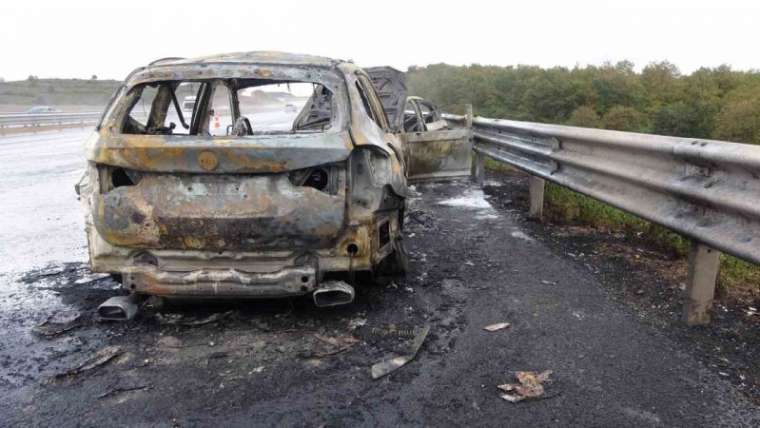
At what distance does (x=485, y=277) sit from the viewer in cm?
451

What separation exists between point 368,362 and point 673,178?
2222 millimetres

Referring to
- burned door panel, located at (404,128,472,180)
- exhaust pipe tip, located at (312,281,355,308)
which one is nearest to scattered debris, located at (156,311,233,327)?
exhaust pipe tip, located at (312,281,355,308)

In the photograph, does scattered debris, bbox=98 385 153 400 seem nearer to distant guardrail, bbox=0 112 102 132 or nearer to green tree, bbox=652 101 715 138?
green tree, bbox=652 101 715 138

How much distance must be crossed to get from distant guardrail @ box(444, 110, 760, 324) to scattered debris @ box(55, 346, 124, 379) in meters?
3.37

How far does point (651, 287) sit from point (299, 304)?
8.28 ft

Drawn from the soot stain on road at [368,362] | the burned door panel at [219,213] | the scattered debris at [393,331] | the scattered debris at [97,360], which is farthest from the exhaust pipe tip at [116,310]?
the scattered debris at [393,331]

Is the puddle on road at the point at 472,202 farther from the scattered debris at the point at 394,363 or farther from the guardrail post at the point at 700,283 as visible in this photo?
the scattered debris at the point at 394,363

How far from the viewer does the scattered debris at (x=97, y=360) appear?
305 cm

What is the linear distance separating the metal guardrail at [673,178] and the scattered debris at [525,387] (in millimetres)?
1178

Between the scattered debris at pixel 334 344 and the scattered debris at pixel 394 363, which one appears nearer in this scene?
the scattered debris at pixel 394 363

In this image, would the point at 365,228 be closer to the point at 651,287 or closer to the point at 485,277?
the point at 485,277

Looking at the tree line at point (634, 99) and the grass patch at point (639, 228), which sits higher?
the tree line at point (634, 99)

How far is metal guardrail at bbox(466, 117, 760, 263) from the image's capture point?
9.68 feet

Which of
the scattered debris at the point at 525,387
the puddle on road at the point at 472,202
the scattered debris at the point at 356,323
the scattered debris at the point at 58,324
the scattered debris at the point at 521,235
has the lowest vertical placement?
the scattered debris at the point at 58,324
